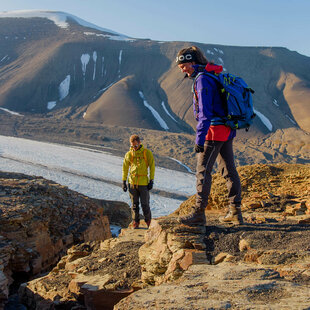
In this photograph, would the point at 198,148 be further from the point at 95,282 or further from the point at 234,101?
the point at 95,282

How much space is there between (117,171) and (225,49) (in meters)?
42.7

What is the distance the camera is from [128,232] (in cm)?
606

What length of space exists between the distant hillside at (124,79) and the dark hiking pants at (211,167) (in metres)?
40.0

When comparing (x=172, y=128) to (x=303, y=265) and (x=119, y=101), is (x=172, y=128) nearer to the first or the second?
(x=119, y=101)

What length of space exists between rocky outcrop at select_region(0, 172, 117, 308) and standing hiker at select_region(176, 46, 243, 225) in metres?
3.69

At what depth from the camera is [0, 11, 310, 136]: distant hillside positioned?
154 ft

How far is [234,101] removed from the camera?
11.9 feet

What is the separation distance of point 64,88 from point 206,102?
54.2 m

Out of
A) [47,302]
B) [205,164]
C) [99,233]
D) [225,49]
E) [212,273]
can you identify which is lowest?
[99,233]

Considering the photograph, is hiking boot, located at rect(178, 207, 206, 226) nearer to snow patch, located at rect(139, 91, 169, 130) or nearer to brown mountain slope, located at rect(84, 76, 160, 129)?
brown mountain slope, located at rect(84, 76, 160, 129)

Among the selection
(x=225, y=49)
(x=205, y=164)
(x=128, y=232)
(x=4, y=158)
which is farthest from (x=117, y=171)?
(x=225, y=49)

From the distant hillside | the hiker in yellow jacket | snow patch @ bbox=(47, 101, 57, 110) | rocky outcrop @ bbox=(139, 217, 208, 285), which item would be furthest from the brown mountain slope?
rocky outcrop @ bbox=(139, 217, 208, 285)

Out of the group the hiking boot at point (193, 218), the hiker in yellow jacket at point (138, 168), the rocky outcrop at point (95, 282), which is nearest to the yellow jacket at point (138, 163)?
the hiker in yellow jacket at point (138, 168)

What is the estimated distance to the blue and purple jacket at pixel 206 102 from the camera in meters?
3.60
